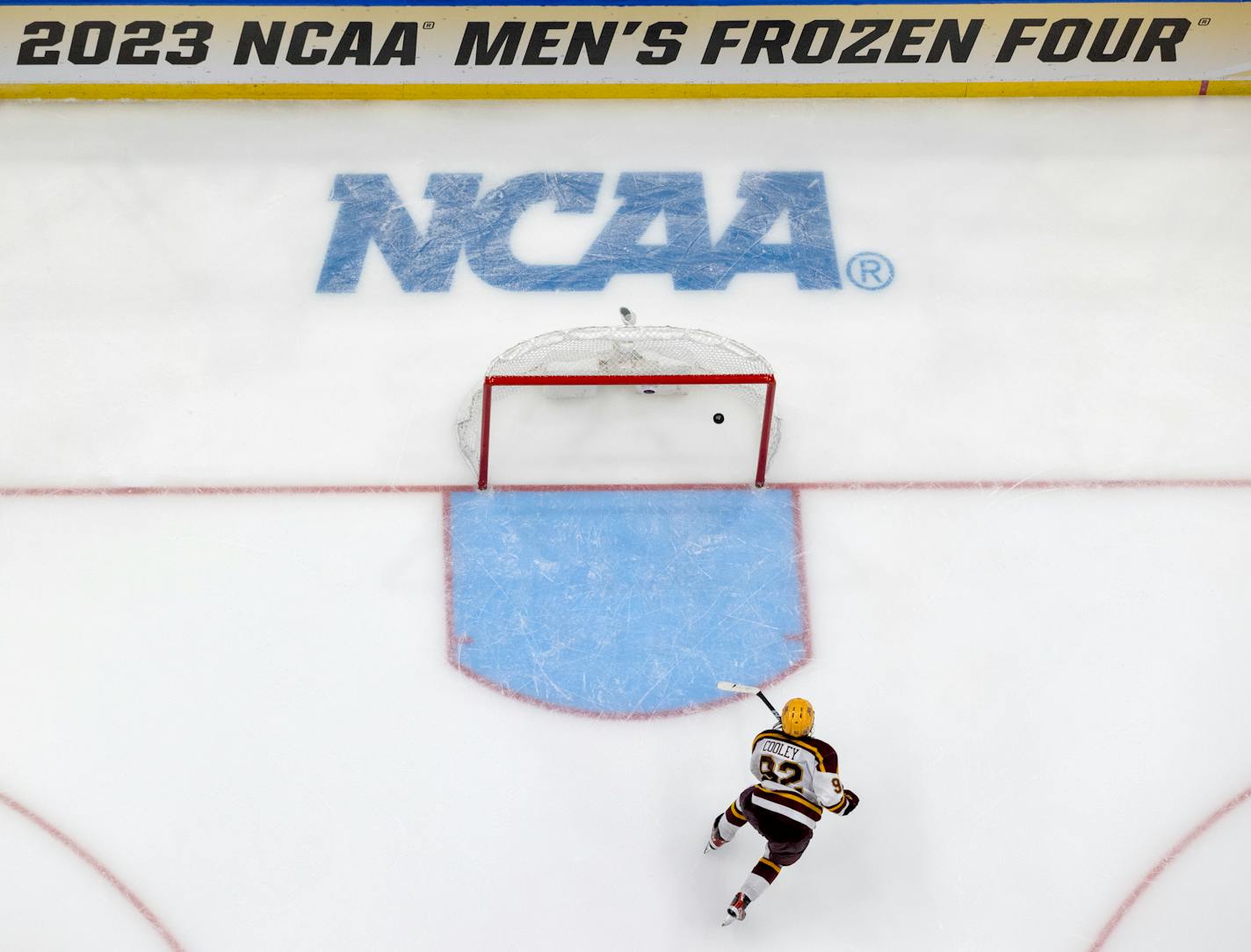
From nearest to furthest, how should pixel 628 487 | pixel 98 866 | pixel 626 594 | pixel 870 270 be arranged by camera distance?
1. pixel 98 866
2. pixel 626 594
3. pixel 628 487
4. pixel 870 270

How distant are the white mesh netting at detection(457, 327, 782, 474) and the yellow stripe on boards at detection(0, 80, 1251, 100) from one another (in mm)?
1607

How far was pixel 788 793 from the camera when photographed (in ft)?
16.9

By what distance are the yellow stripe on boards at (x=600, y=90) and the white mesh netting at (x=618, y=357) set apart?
1.61m

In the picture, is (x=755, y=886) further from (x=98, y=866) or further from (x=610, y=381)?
(x=98, y=866)

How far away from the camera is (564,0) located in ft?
23.7

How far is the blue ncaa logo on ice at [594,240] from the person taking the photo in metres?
6.90

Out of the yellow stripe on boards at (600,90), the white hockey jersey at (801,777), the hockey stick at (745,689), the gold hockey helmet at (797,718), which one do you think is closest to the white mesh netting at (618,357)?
the hockey stick at (745,689)

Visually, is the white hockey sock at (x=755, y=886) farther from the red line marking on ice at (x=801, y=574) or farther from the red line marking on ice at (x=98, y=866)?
the red line marking on ice at (x=98, y=866)

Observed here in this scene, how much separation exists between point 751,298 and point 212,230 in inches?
84.9

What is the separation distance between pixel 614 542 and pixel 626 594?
0.72 ft

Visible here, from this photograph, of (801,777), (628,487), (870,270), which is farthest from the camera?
(870,270)

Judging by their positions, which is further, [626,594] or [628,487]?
[628,487]

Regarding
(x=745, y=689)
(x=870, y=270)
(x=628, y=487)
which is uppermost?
(x=870, y=270)

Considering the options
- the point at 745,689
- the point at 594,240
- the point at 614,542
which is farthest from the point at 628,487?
the point at 594,240
